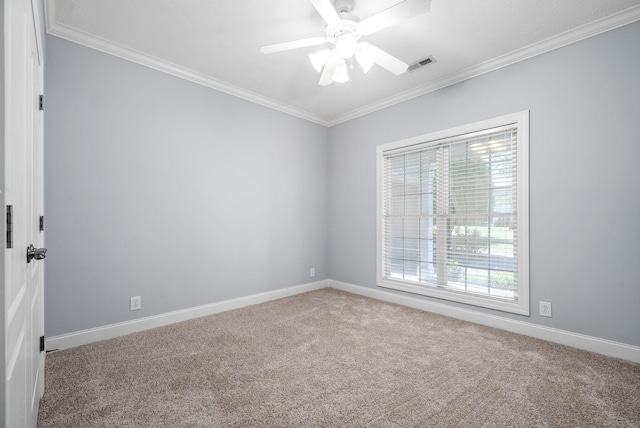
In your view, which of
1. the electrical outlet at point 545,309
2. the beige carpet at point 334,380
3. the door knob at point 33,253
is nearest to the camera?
the door knob at point 33,253

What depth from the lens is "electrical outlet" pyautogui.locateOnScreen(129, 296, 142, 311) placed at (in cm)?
277

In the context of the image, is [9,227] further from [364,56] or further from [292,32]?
[292,32]

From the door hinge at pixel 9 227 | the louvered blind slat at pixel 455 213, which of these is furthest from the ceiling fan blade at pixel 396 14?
the door hinge at pixel 9 227

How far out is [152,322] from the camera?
289 cm

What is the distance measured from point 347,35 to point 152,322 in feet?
9.99

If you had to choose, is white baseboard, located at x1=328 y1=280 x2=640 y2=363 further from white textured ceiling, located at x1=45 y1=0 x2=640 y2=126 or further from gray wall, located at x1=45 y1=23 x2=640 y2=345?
white textured ceiling, located at x1=45 y1=0 x2=640 y2=126

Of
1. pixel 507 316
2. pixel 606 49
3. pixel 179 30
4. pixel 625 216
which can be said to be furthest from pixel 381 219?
pixel 179 30

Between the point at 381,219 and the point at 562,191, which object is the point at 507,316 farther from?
the point at 381,219

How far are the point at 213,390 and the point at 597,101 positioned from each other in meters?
3.60

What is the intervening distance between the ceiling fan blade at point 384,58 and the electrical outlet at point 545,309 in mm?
2384

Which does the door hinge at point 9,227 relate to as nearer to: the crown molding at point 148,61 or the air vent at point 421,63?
the crown molding at point 148,61

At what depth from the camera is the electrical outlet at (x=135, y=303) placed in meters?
2.77

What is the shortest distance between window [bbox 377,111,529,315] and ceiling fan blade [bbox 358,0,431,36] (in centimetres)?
173

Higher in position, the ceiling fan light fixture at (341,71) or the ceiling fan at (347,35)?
the ceiling fan at (347,35)
